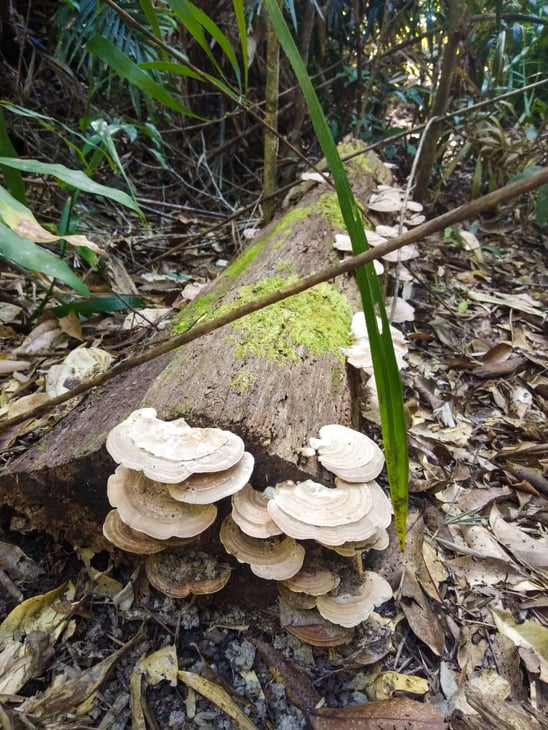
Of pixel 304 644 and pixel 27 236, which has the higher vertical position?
pixel 27 236

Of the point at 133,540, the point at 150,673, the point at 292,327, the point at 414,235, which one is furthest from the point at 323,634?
the point at 414,235

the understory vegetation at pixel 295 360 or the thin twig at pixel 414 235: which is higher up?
the thin twig at pixel 414 235

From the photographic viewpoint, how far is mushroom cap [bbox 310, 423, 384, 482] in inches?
65.5

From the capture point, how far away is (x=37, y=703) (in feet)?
5.16

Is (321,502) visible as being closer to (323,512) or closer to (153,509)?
(323,512)

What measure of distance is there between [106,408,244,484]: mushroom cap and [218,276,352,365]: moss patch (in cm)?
54

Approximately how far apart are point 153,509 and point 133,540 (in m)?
0.16

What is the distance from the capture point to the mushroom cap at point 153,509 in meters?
1.58

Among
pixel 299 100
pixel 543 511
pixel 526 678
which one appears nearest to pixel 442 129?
pixel 299 100

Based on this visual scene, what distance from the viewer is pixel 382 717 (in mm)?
1591

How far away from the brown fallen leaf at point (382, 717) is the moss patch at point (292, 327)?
4.28ft

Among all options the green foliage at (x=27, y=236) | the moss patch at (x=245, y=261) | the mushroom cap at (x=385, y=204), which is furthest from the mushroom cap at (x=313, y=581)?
the mushroom cap at (x=385, y=204)

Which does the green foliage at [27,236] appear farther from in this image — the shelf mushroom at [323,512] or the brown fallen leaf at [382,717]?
the brown fallen leaf at [382,717]

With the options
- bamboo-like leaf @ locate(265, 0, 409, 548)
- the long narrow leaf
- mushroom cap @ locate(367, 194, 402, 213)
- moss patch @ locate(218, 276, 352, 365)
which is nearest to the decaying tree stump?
moss patch @ locate(218, 276, 352, 365)
